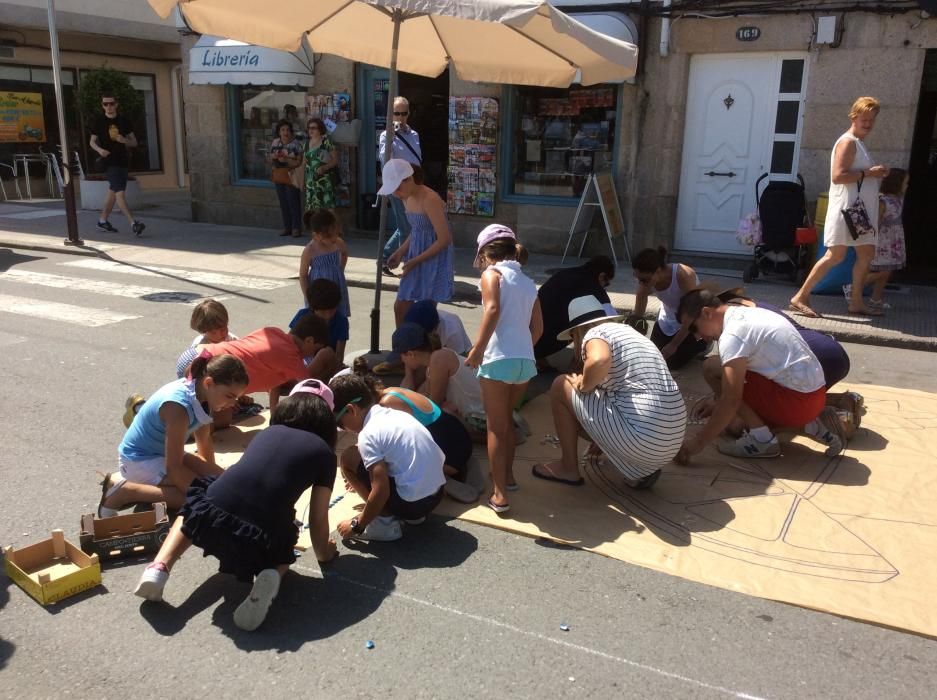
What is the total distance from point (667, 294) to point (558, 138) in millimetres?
5988

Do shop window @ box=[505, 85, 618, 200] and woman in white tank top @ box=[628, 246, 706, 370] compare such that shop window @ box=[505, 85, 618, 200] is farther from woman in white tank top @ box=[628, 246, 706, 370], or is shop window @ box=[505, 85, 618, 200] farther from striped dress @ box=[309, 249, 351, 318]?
striped dress @ box=[309, 249, 351, 318]

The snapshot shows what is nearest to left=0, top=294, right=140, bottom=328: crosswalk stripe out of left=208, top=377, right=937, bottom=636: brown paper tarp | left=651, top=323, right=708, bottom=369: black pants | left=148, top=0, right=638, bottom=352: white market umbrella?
left=148, top=0, right=638, bottom=352: white market umbrella

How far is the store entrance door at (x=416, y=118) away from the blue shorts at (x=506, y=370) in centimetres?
945

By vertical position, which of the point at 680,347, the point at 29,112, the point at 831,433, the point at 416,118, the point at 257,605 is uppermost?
the point at 29,112

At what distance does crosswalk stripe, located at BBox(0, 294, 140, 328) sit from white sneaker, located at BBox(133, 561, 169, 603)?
16.5 ft

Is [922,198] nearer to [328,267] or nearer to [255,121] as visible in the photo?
[328,267]

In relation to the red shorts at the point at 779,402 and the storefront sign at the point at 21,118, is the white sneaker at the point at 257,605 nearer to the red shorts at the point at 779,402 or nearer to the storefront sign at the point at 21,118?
→ the red shorts at the point at 779,402

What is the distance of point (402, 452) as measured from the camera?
3.82 m

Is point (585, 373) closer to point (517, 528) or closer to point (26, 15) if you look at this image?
point (517, 528)

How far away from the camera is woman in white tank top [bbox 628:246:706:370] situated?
6.08 metres

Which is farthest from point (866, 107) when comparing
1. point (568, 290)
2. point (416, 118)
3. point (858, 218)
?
point (416, 118)

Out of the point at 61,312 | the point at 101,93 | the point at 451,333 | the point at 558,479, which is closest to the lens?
the point at 558,479

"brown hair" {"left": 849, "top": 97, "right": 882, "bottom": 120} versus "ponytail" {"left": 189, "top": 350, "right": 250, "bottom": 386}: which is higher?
"brown hair" {"left": 849, "top": 97, "right": 882, "bottom": 120}

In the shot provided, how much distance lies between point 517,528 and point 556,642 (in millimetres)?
933
